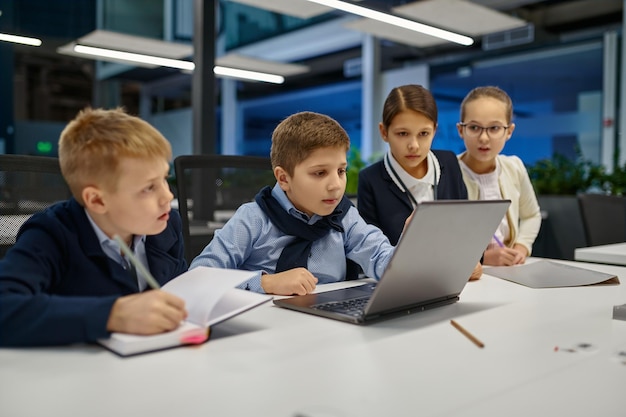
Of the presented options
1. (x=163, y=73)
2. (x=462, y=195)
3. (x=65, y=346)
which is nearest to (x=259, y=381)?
(x=65, y=346)

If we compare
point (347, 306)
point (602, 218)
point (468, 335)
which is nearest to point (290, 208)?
point (347, 306)

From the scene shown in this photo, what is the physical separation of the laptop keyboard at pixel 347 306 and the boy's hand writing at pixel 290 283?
113 millimetres

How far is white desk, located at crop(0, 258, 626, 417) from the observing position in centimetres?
63

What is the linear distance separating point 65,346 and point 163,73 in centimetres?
695

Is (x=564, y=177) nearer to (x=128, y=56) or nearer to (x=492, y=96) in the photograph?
(x=492, y=96)

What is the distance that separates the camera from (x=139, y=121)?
3.41 feet

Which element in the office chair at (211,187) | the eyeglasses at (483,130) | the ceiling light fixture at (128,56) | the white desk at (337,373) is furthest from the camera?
the ceiling light fixture at (128,56)

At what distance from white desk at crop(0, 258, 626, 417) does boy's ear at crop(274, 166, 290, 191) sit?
0.51 metres

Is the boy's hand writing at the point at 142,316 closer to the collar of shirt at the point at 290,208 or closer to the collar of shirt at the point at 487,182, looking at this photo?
the collar of shirt at the point at 290,208

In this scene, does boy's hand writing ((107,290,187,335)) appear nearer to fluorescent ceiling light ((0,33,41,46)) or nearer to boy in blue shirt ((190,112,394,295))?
boy in blue shirt ((190,112,394,295))

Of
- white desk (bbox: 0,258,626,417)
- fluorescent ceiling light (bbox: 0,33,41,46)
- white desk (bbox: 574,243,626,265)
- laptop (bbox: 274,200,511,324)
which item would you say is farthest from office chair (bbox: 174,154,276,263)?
fluorescent ceiling light (bbox: 0,33,41,46)

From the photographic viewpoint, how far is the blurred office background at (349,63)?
4699 mm

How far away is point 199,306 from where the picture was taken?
2.90 feet

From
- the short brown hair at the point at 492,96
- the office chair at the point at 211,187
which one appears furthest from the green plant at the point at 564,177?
the office chair at the point at 211,187
